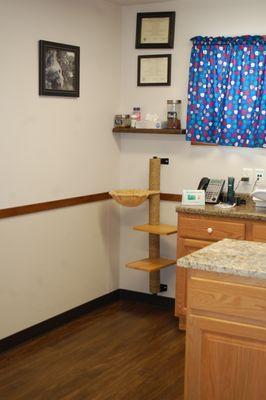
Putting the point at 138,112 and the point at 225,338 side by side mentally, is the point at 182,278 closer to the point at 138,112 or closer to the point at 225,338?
the point at 138,112

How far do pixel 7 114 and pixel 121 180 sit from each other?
156 centimetres

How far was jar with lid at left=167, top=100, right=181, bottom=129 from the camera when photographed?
465 cm

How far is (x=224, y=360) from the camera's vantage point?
2.45 meters

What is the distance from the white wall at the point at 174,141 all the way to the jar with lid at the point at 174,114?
5 centimetres

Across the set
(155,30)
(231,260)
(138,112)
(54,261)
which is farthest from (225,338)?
(155,30)

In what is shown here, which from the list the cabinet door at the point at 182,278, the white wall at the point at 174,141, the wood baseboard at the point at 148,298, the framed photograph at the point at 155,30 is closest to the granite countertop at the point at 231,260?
the cabinet door at the point at 182,278

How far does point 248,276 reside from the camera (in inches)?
92.4

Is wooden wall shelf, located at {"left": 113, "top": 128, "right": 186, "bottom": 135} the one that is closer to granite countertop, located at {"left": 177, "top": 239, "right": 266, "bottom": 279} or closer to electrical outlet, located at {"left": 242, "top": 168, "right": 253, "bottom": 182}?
electrical outlet, located at {"left": 242, "top": 168, "right": 253, "bottom": 182}

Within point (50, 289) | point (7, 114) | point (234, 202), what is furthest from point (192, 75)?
point (50, 289)

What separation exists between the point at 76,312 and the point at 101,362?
35.0 inches

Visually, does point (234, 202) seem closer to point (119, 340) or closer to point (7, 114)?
point (119, 340)

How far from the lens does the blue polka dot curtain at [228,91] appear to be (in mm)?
4273

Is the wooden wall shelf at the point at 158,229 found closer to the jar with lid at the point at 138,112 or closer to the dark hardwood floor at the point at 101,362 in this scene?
the dark hardwood floor at the point at 101,362

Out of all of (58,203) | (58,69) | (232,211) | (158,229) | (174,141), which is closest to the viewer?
(232,211)
